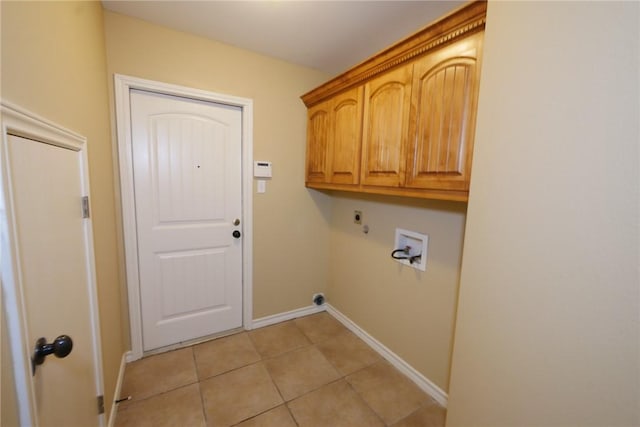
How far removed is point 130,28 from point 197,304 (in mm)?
2110

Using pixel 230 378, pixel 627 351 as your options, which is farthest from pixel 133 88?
pixel 627 351

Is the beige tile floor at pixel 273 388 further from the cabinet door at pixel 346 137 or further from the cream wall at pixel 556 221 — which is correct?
the cabinet door at pixel 346 137

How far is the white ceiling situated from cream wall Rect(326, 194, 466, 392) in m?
1.20

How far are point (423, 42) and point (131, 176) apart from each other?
6.77 feet

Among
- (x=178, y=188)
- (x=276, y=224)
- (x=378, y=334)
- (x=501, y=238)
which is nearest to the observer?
(x=501, y=238)

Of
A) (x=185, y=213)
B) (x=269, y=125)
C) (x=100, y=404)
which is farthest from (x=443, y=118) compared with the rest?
(x=100, y=404)

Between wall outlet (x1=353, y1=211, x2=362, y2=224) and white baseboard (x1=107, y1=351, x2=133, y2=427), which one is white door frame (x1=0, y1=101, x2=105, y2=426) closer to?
white baseboard (x1=107, y1=351, x2=133, y2=427)

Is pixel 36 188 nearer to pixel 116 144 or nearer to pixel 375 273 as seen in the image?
pixel 116 144

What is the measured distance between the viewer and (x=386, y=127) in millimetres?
1601

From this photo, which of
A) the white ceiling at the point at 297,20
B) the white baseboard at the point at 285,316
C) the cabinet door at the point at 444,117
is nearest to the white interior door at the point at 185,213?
the white baseboard at the point at 285,316

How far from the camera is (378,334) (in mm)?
2168

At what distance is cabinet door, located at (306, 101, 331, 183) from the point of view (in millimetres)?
2164

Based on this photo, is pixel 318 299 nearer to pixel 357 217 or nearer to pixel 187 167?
pixel 357 217

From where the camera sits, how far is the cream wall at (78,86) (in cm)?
64
